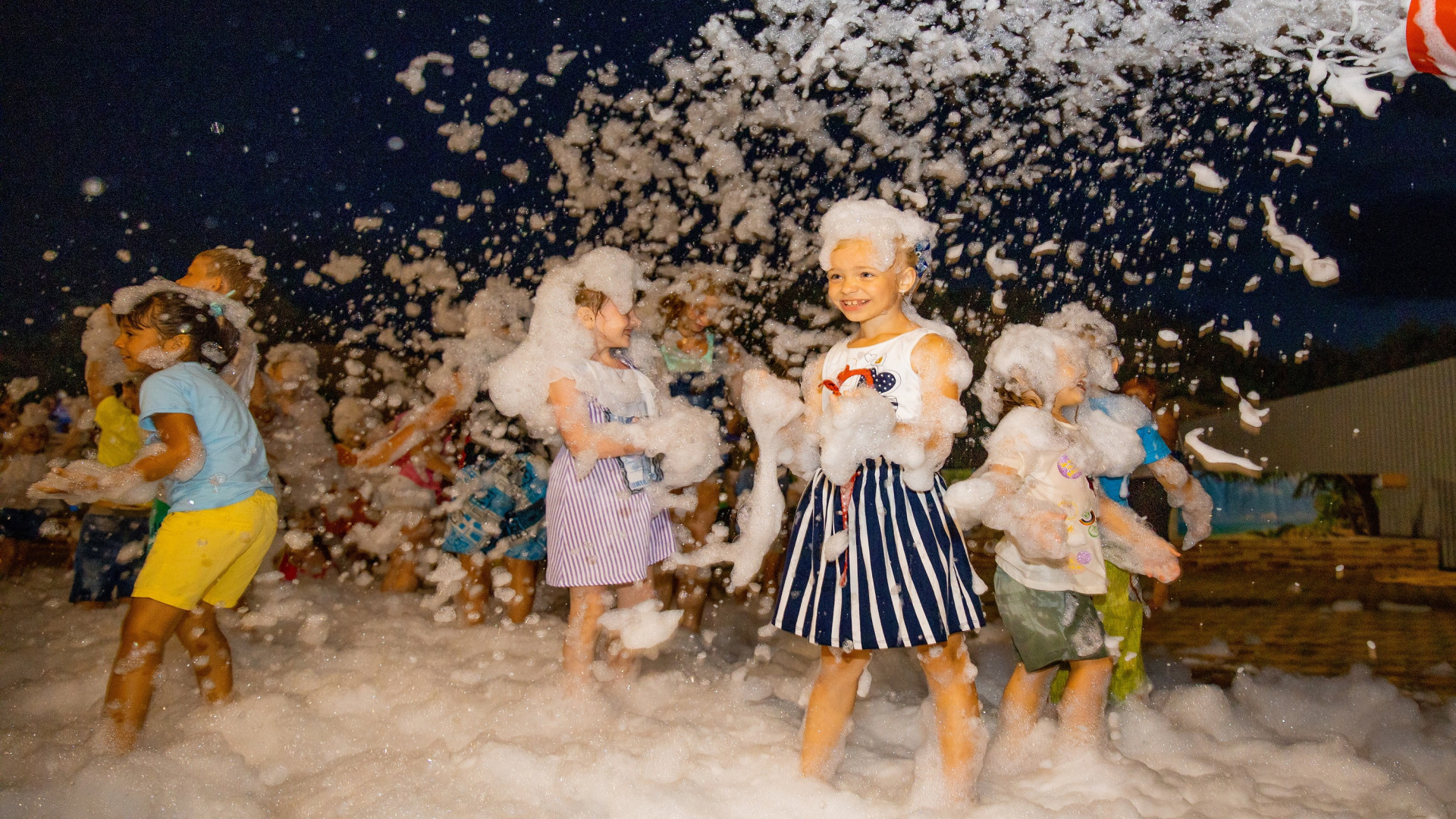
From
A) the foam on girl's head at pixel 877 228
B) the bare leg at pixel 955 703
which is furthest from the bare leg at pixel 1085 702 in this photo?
the foam on girl's head at pixel 877 228

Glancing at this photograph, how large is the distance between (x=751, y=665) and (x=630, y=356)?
152 cm

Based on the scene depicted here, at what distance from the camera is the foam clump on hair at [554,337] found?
2531 mm

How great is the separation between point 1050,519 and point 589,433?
1358 millimetres

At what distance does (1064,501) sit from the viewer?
7.18 feet

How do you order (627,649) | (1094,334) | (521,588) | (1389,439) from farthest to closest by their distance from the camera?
(1389,439) → (521,588) → (627,649) → (1094,334)

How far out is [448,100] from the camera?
14.4ft

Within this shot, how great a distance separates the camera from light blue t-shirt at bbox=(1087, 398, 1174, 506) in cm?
246

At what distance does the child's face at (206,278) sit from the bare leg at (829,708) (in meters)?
2.49

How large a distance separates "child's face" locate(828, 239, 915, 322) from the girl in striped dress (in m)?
0.87

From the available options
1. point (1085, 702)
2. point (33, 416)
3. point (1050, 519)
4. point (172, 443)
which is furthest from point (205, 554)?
point (33, 416)

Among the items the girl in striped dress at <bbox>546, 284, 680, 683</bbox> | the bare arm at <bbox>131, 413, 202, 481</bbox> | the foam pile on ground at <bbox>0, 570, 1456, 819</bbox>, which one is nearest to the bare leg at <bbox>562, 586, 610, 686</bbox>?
the girl in striped dress at <bbox>546, 284, 680, 683</bbox>

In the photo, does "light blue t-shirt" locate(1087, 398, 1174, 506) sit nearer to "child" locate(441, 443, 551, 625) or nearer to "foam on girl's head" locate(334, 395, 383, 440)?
"child" locate(441, 443, 551, 625)

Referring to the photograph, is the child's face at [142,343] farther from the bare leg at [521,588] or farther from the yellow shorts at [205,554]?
the bare leg at [521,588]

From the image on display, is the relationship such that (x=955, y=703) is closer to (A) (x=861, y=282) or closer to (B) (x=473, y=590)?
(A) (x=861, y=282)
